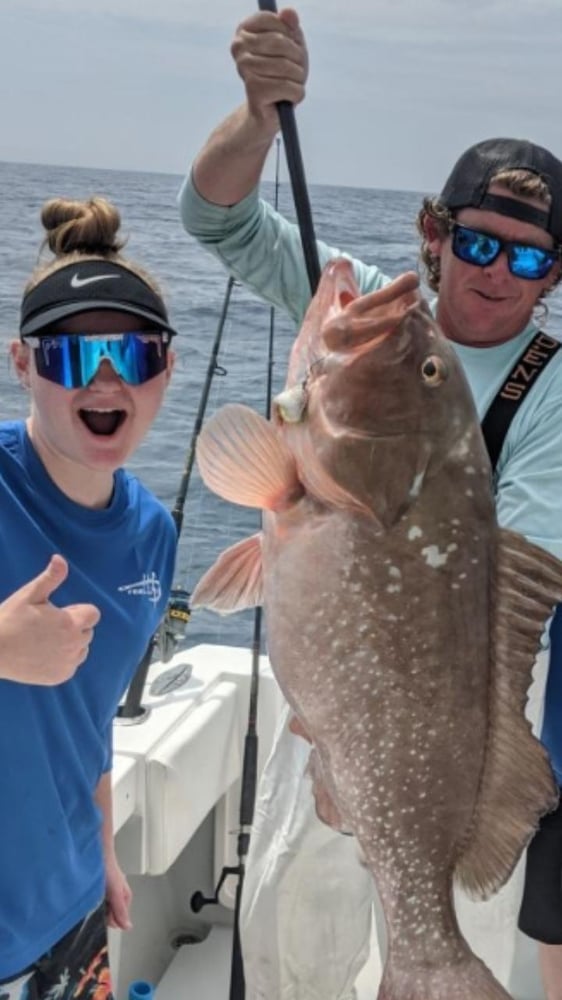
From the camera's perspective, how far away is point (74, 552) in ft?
7.25

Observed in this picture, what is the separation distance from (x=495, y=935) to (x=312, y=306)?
7.14 feet

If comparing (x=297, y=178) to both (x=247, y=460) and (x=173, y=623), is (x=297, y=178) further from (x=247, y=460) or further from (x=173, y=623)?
(x=173, y=623)

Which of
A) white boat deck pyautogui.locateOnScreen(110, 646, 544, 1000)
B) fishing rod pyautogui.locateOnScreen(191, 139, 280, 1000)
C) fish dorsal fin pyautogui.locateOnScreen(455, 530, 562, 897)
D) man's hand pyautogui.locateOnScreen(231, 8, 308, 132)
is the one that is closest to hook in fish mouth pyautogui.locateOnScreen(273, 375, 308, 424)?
fish dorsal fin pyautogui.locateOnScreen(455, 530, 562, 897)

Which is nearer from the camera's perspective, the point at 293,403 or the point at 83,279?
the point at 293,403

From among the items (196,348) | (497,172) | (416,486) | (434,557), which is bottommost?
(196,348)

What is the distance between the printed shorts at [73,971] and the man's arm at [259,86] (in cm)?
174

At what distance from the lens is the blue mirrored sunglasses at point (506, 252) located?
2.58 m

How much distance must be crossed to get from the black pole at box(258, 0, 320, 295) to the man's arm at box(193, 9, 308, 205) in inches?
1.5

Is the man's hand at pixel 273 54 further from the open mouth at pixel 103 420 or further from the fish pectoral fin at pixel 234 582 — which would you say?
the fish pectoral fin at pixel 234 582

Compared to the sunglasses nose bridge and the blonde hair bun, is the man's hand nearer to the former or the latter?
the blonde hair bun

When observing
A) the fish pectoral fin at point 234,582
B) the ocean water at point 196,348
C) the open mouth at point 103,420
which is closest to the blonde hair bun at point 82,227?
the ocean water at point 196,348

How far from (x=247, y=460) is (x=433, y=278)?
1.63 m

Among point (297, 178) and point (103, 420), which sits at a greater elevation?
point (297, 178)

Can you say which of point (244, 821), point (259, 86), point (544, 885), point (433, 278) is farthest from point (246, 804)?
point (259, 86)
